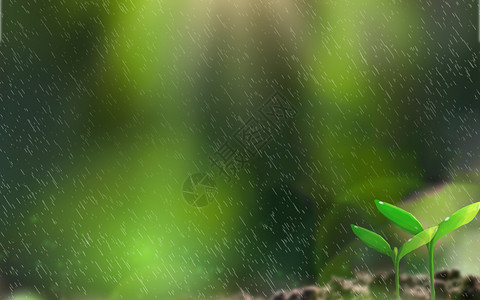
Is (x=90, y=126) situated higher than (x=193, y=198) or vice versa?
(x=90, y=126)

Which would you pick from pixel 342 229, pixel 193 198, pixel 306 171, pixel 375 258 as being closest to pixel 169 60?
pixel 193 198

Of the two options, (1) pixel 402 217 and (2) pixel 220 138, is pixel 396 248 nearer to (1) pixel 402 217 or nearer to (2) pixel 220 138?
(1) pixel 402 217

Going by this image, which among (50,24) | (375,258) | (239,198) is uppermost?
(50,24)

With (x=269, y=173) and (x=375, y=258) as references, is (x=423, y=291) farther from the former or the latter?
(x=269, y=173)

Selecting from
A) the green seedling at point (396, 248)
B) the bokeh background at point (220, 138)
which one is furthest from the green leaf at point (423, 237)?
the bokeh background at point (220, 138)

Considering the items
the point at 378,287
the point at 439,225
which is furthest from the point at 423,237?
the point at 378,287

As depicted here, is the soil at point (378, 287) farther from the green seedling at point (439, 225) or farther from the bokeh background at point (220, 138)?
the green seedling at point (439, 225)
